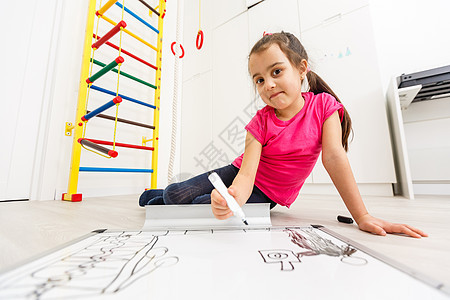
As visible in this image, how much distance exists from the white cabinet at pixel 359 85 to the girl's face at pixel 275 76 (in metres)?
0.83

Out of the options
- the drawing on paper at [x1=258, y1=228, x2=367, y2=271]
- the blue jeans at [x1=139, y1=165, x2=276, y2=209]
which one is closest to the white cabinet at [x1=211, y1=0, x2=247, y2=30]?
the blue jeans at [x1=139, y1=165, x2=276, y2=209]

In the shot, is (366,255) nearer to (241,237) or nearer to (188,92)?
(241,237)

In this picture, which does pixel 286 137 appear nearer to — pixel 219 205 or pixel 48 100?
pixel 219 205

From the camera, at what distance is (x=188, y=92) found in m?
1.99

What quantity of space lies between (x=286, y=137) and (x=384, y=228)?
292 mm

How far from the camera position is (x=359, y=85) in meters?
1.27

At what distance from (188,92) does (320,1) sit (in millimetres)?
1239

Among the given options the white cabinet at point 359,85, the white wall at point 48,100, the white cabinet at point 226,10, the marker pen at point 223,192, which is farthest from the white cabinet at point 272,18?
the marker pen at point 223,192

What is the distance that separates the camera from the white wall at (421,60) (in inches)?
49.4

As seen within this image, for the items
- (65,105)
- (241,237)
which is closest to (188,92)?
(65,105)

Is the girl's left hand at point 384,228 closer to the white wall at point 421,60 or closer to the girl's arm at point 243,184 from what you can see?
the girl's arm at point 243,184

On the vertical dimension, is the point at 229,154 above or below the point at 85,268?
above

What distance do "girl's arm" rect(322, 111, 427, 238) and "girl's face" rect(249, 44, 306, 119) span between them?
0.13 metres

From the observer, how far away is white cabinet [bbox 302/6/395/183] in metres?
1.19
